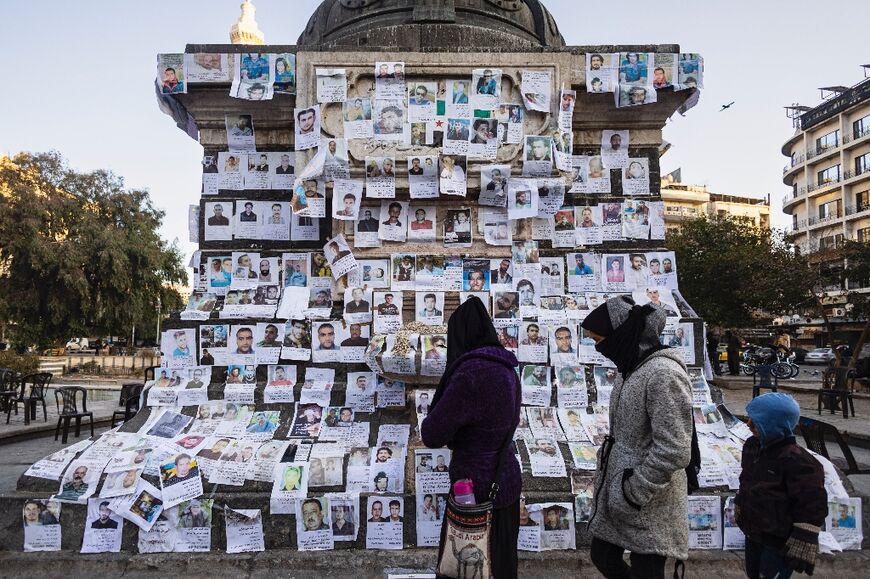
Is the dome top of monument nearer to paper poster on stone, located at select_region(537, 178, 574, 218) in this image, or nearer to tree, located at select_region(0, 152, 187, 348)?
paper poster on stone, located at select_region(537, 178, 574, 218)

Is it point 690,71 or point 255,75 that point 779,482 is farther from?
point 255,75

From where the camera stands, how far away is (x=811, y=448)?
4.83m

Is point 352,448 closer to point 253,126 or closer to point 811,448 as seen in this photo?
point 253,126

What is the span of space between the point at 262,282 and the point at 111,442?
5.32 ft

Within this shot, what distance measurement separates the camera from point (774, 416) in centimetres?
303

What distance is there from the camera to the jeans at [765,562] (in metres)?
2.97

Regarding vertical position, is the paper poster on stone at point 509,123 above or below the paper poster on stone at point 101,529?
above

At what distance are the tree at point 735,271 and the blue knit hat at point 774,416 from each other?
16425 millimetres

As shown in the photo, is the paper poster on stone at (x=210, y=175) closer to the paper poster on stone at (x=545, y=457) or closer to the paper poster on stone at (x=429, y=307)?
the paper poster on stone at (x=429, y=307)

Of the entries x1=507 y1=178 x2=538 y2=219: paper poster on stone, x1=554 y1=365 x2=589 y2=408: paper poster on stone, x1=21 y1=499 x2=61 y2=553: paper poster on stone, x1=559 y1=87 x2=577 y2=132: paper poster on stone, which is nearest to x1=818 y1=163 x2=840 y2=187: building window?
x1=559 y1=87 x2=577 y2=132: paper poster on stone

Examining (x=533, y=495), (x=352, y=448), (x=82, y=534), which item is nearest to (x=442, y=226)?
(x=352, y=448)

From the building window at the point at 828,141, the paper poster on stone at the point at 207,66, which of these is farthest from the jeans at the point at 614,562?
the building window at the point at 828,141

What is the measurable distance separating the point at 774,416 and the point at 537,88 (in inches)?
121

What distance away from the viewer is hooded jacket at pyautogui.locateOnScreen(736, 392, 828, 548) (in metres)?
2.87
